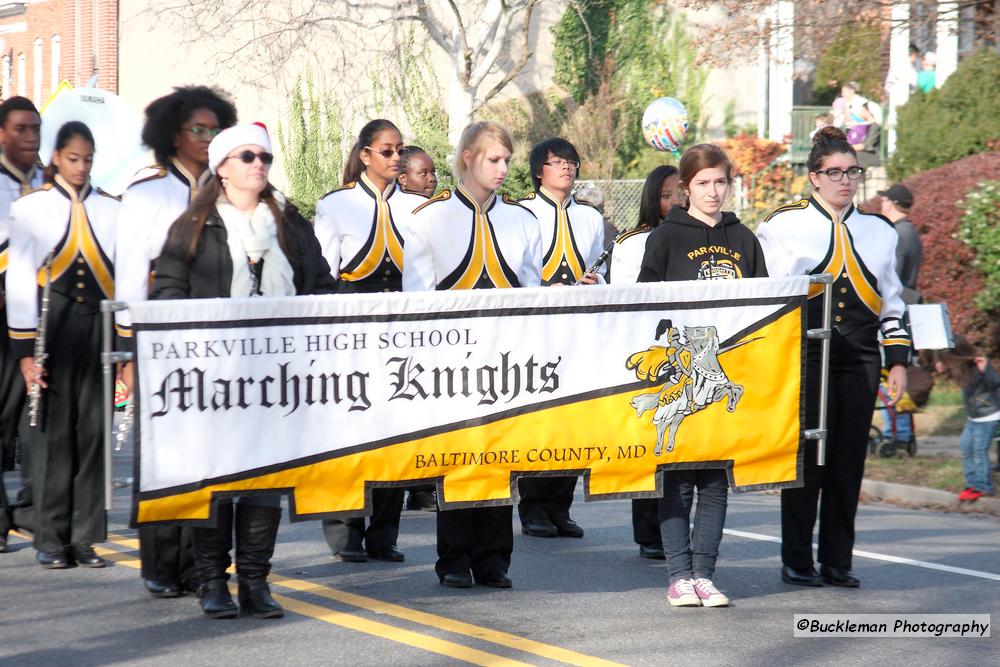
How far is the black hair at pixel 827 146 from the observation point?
7340 mm

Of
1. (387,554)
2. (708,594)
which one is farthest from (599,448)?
(387,554)

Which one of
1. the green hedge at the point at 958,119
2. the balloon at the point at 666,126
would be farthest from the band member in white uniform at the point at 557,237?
the green hedge at the point at 958,119

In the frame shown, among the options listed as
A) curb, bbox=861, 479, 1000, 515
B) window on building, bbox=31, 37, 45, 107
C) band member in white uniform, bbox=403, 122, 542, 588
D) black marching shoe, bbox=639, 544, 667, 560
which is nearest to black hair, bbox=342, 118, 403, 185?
band member in white uniform, bbox=403, 122, 542, 588

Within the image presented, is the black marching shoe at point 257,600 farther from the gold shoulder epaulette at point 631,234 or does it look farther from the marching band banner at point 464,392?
the gold shoulder epaulette at point 631,234

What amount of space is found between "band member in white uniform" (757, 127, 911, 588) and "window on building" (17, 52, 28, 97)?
30.6 meters

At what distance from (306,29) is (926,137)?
44.8ft

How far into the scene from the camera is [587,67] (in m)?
33.8

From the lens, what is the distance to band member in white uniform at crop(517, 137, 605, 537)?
9047mm

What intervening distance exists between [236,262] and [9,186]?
2.64 metres

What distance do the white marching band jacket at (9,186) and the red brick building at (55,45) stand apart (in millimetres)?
21483

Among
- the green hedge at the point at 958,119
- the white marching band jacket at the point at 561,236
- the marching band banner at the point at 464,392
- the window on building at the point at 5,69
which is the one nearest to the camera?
the marching band banner at the point at 464,392

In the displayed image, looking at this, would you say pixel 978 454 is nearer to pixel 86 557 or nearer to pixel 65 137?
pixel 86 557

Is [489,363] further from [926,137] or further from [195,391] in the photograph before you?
[926,137]

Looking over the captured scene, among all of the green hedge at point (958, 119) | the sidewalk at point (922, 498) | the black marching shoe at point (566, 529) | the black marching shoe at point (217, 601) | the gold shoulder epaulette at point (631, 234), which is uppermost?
the green hedge at point (958, 119)
